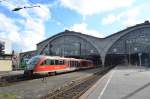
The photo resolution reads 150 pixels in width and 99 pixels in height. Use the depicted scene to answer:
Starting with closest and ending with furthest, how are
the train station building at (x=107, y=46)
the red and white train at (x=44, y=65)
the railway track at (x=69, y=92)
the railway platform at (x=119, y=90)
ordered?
the railway platform at (x=119, y=90) → the railway track at (x=69, y=92) → the red and white train at (x=44, y=65) → the train station building at (x=107, y=46)

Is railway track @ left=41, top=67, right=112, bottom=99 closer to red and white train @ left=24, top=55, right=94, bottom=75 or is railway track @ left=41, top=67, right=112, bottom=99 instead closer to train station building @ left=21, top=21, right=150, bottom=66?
red and white train @ left=24, top=55, right=94, bottom=75

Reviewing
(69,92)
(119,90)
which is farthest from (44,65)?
(119,90)

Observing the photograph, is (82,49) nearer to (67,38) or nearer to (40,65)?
(67,38)

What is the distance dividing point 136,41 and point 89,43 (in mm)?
22956

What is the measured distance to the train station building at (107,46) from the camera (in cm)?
11356

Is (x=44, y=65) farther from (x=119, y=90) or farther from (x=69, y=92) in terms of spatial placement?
(x=119, y=90)

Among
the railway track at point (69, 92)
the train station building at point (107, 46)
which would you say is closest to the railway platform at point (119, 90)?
the railway track at point (69, 92)

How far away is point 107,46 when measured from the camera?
126 metres

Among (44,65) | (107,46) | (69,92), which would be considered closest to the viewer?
(69,92)

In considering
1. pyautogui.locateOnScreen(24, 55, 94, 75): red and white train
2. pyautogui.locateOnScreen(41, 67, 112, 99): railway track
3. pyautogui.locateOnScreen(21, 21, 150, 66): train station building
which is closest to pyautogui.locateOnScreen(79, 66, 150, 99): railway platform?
pyautogui.locateOnScreen(41, 67, 112, 99): railway track

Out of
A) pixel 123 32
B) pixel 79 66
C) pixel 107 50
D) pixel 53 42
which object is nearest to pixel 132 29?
pixel 123 32

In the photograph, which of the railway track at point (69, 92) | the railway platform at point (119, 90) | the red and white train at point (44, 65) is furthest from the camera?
the red and white train at point (44, 65)

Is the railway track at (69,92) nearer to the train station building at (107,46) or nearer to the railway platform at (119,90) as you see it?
the railway platform at (119,90)

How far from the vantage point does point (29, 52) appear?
13950 cm
